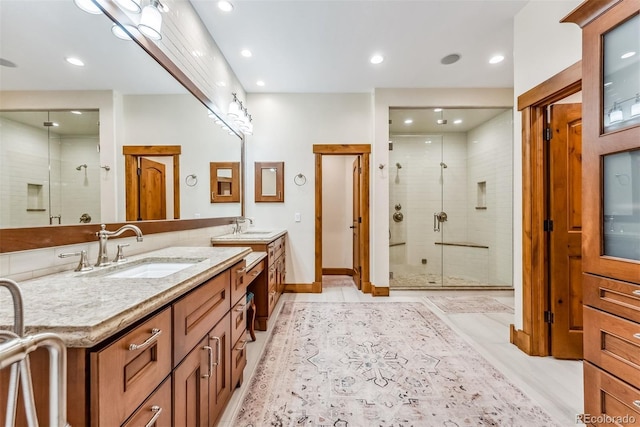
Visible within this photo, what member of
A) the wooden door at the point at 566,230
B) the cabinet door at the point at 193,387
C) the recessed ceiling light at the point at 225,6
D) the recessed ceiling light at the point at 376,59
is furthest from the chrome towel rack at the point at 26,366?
the recessed ceiling light at the point at 376,59

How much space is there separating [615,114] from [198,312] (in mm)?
2200

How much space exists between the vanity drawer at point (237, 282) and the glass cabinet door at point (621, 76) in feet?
6.92

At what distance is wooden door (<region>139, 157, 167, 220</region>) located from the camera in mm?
1783

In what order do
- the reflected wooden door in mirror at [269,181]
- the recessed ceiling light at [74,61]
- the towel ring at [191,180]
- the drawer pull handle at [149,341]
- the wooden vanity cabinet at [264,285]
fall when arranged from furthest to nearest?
the reflected wooden door in mirror at [269,181], the wooden vanity cabinet at [264,285], the towel ring at [191,180], the recessed ceiling light at [74,61], the drawer pull handle at [149,341]

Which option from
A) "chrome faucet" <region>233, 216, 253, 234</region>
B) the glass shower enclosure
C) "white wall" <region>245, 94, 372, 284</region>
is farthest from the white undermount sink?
the glass shower enclosure

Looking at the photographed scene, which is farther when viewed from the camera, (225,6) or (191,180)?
(191,180)

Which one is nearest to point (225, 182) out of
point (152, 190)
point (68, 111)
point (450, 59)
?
point (152, 190)

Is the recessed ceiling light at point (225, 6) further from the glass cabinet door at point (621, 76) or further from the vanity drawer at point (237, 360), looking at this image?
the vanity drawer at point (237, 360)

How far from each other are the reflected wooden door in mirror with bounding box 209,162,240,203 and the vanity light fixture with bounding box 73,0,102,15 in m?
1.55

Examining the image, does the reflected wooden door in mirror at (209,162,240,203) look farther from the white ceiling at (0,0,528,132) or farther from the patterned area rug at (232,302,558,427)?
the patterned area rug at (232,302,558,427)

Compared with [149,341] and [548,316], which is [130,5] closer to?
[149,341]

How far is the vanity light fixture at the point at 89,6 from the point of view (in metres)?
1.27

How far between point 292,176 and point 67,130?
2859 millimetres

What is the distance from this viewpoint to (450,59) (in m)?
3.12
